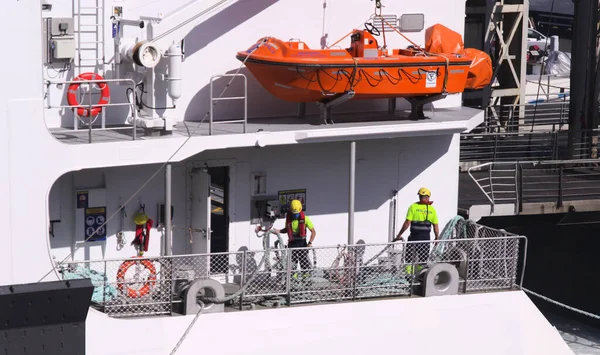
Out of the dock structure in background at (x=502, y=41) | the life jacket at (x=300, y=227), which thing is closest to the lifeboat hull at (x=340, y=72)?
the life jacket at (x=300, y=227)

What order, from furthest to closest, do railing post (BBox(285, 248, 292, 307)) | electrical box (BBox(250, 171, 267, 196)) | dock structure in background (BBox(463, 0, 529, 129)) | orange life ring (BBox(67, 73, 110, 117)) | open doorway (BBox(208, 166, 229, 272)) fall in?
1. dock structure in background (BBox(463, 0, 529, 129))
2. electrical box (BBox(250, 171, 267, 196))
3. open doorway (BBox(208, 166, 229, 272))
4. railing post (BBox(285, 248, 292, 307))
5. orange life ring (BBox(67, 73, 110, 117))

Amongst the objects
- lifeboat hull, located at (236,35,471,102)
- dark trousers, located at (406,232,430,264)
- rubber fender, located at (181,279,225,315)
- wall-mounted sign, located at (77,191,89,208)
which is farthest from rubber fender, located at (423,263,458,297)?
wall-mounted sign, located at (77,191,89,208)

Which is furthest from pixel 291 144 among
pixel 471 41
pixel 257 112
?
pixel 471 41

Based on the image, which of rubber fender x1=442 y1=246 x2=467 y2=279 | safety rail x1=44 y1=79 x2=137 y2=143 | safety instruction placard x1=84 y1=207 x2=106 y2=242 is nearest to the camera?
safety rail x1=44 y1=79 x2=137 y2=143

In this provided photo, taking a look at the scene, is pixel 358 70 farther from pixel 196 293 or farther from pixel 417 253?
pixel 196 293

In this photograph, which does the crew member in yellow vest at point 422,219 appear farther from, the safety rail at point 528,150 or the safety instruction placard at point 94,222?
the safety rail at point 528,150

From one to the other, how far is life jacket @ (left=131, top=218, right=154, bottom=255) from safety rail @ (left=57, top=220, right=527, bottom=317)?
31cm

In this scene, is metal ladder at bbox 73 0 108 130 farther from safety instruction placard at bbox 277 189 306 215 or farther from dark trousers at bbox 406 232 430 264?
dark trousers at bbox 406 232 430 264

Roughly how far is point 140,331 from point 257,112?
3.32m

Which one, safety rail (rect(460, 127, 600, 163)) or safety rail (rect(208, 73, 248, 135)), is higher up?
safety rail (rect(208, 73, 248, 135))

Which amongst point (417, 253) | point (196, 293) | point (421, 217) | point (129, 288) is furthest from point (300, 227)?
point (129, 288)

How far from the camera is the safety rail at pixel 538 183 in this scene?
15750 millimetres

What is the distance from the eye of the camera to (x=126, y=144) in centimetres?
1133

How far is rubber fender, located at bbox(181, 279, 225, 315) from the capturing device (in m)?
11.4
